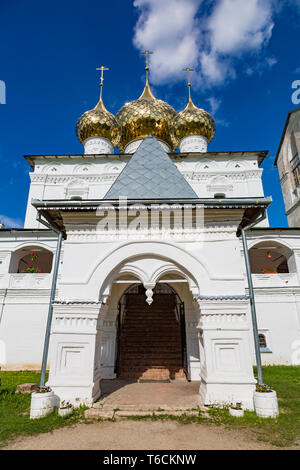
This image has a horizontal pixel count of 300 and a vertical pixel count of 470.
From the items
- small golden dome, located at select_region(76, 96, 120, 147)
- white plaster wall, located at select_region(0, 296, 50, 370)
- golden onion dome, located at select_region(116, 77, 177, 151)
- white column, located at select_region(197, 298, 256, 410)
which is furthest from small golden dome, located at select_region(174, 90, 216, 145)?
white column, located at select_region(197, 298, 256, 410)

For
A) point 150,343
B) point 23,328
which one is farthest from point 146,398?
point 23,328

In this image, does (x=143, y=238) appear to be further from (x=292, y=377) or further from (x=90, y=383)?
(x=292, y=377)

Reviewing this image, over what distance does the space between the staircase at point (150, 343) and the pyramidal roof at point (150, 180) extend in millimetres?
4851

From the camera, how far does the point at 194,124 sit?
16156 mm

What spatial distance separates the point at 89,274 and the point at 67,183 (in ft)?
35.0

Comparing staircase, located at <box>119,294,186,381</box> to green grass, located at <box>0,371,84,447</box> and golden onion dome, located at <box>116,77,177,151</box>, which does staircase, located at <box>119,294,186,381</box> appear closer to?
green grass, located at <box>0,371,84,447</box>

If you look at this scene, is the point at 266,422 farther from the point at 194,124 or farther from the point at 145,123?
the point at 194,124

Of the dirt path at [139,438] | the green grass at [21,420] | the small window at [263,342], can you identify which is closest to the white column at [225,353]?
the dirt path at [139,438]

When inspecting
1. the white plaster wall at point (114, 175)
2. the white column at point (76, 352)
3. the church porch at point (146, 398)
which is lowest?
the church porch at point (146, 398)

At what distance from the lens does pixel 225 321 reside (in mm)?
4926

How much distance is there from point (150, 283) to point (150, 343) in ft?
14.3

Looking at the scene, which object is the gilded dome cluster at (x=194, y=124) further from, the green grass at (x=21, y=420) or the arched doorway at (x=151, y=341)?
the green grass at (x=21, y=420)

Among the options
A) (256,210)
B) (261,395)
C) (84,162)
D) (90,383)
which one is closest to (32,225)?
(84,162)

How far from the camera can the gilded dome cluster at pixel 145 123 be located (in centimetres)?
1522
